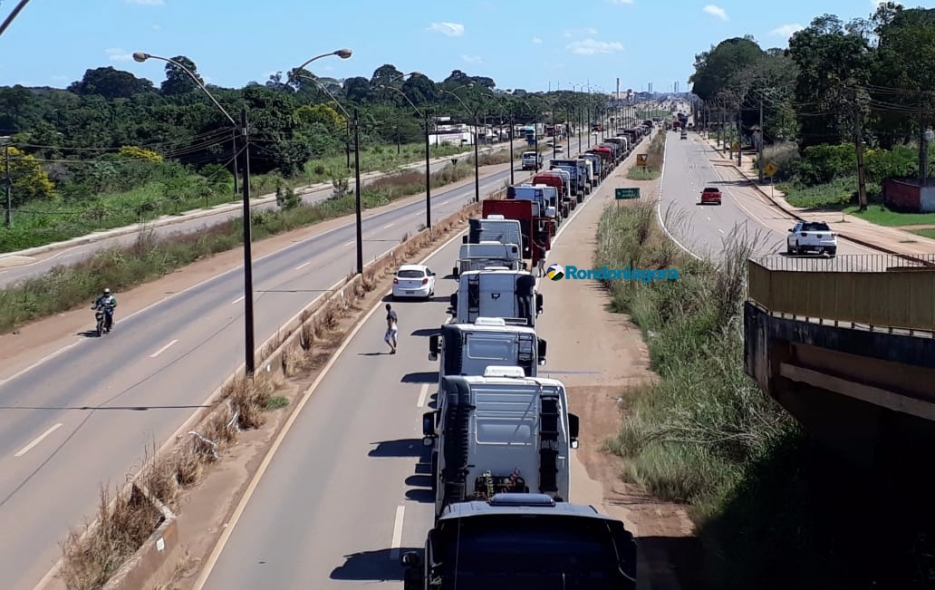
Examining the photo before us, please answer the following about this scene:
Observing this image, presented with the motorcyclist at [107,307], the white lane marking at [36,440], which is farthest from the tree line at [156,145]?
the white lane marking at [36,440]

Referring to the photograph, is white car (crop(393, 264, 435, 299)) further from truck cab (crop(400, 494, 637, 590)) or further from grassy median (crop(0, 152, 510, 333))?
truck cab (crop(400, 494, 637, 590))

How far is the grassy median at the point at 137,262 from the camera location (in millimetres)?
37188

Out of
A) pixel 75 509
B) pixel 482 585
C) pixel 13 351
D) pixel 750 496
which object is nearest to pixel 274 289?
pixel 13 351

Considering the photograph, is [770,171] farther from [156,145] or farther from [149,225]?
[156,145]

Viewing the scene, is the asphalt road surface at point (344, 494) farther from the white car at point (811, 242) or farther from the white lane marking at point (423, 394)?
the white car at point (811, 242)

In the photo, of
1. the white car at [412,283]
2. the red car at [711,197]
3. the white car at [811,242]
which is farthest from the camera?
the red car at [711,197]

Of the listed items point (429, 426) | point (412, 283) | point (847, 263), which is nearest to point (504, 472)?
point (429, 426)

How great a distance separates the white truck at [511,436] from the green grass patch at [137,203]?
45067 millimetres

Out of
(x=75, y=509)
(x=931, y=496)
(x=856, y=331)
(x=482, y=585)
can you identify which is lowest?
(x=75, y=509)

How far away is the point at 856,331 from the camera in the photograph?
43.9 feet

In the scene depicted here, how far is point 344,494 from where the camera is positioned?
60.1ft

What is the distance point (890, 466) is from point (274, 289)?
102 ft

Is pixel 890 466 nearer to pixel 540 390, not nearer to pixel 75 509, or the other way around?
pixel 540 390

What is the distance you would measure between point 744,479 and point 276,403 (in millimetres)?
11391
